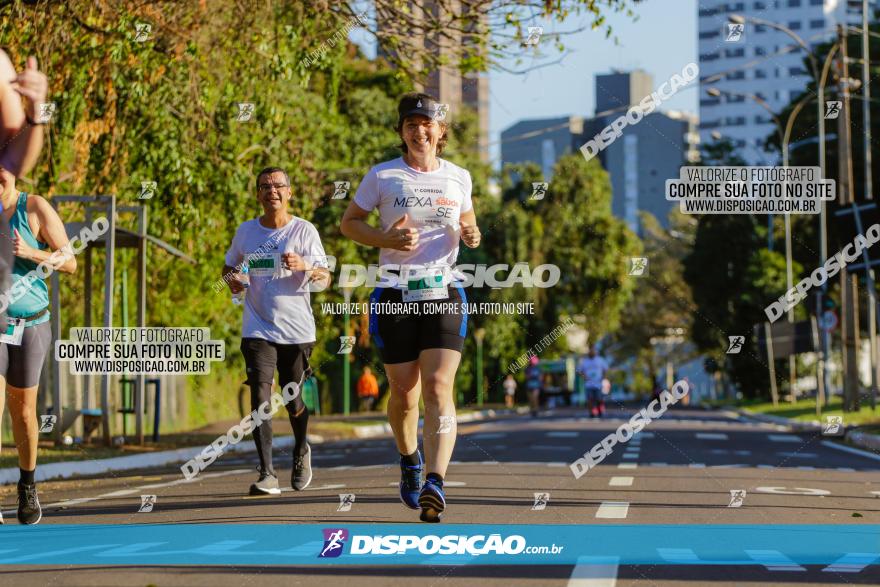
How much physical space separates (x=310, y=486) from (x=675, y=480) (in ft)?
10.5

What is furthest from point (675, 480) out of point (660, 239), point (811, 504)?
point (660, 239)

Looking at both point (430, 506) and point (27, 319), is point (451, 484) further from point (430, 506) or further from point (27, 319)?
point (27, 319)

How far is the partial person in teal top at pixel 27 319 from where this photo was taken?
877 centimetres

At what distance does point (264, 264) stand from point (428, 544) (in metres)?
3.77

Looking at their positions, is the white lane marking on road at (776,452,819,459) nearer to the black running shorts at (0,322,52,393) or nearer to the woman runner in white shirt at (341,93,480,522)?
the woman runner in white shirt at (341,93,480,522)

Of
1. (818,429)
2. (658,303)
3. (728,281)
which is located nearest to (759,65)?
(658,303)

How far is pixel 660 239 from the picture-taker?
101m

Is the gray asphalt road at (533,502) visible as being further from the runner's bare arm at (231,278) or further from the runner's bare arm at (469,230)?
the runner's bare arm at (469,230)

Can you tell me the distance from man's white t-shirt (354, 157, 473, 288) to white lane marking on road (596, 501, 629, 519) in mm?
1984

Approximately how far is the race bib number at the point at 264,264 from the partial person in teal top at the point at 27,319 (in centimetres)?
193

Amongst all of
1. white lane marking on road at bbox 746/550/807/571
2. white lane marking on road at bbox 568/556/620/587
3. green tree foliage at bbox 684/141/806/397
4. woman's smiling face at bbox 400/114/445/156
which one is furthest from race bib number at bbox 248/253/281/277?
green tree foliage at bbox 684/141/806/397

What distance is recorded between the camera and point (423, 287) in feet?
27.5

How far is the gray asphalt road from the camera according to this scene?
261 inches

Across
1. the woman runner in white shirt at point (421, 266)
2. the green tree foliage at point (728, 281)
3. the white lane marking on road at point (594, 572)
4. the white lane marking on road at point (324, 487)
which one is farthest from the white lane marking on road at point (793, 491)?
the green tree foliage at point (728, 281)
